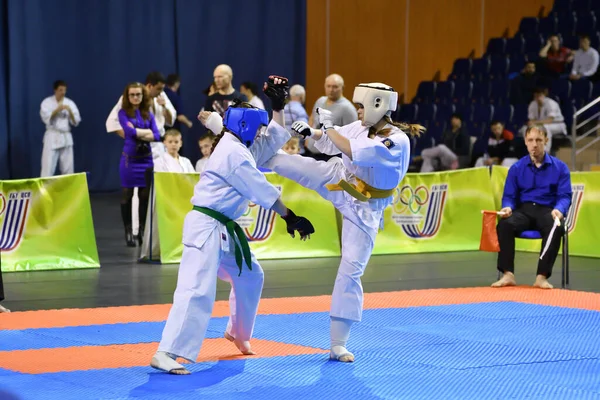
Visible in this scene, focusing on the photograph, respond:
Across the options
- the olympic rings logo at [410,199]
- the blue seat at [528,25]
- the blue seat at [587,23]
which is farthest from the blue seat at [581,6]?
the olympic rings logo at [410,199]

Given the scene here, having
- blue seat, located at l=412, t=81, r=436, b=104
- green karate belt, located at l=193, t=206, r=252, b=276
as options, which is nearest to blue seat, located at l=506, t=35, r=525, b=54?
blue seat, located at l=412, t=81, r=436, b=104

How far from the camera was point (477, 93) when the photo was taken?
682 inches

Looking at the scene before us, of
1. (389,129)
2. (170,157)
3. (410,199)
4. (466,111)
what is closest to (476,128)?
(466,111)

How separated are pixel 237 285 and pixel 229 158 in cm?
75

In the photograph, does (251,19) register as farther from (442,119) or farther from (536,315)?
(536,315)

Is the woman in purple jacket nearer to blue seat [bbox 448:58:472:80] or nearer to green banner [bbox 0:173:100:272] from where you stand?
green banner [bbox 0:173:100:272]

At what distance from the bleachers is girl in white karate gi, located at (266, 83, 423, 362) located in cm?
1034

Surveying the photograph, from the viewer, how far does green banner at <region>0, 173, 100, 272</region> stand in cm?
882

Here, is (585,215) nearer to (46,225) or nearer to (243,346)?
(46,225)

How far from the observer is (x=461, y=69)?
60.6ft

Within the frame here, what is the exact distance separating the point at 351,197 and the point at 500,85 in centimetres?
1205

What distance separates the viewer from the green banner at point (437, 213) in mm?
10820

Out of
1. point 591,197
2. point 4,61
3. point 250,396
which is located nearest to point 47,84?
point 4,61

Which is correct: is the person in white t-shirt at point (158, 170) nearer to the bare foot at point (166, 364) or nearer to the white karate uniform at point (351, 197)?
the white karate uniform at point (351, 197)
